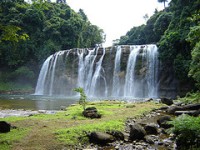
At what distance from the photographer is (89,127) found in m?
7.75

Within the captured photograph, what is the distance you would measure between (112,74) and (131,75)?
130 inches

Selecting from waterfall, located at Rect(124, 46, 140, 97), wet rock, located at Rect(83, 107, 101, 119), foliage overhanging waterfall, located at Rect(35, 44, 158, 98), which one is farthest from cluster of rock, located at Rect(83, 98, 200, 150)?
waterfall, located at Rect(124, 46, 140, 97)

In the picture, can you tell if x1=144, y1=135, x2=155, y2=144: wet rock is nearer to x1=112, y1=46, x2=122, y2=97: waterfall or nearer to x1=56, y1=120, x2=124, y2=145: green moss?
x1=56, y1=120, x2=124, y2=145: green moss

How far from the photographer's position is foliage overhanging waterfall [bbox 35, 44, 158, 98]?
1143 inches

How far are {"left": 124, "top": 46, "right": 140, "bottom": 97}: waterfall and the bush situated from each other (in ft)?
76.2

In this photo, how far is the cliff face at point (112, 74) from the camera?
92.0 ft

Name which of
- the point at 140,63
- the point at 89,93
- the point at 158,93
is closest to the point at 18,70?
the point at 89,93

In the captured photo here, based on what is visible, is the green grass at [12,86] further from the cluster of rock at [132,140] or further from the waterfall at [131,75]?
A: the cluster of rock at [132,140]

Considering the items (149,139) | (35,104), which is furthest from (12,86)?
(149,139)

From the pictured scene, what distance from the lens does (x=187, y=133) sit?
5.56m

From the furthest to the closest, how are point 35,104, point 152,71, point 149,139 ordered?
point 152,71 < point 35,104 < point 149,139

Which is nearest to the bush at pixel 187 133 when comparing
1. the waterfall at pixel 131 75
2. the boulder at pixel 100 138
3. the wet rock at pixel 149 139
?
the wet rock at pixel 149 139

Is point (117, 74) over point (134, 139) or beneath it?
over

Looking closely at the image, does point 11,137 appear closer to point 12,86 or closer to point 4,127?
point 4,127
